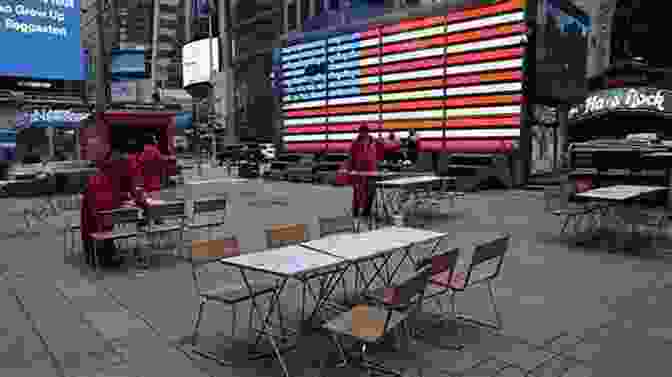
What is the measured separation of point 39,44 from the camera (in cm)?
2081

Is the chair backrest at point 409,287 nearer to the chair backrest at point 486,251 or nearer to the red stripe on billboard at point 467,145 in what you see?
the chair backrest at point 486,251

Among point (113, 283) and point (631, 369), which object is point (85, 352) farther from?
point (631, 369)

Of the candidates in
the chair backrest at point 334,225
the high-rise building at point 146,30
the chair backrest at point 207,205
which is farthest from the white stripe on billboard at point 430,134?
the high-rise building at point 146,30

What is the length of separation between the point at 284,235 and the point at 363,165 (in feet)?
16.8

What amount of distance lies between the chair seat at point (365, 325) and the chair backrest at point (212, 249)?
1.39 meters

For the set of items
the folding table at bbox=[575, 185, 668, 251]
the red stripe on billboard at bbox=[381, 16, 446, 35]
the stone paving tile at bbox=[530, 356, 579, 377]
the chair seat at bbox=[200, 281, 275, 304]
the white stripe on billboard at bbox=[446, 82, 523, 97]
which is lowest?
the stone paving tile at bbox=[530, 356, 579, 377]

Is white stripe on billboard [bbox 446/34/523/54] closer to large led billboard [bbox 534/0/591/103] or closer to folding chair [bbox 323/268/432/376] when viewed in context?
large led billboard [bbox 534/0/591/103]

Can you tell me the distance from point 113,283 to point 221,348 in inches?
98.5

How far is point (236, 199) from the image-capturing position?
45.0ft

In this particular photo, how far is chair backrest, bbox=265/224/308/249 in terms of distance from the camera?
4.68 metres

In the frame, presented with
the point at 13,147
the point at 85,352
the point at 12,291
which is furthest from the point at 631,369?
the point at 13,147

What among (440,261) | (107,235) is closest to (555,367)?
(440,261)

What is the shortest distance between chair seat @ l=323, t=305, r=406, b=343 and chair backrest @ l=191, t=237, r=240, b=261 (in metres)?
1.39

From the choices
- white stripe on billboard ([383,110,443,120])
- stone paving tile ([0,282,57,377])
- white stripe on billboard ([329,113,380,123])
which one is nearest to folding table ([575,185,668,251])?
stone paving tile ([0,282,57,377])
